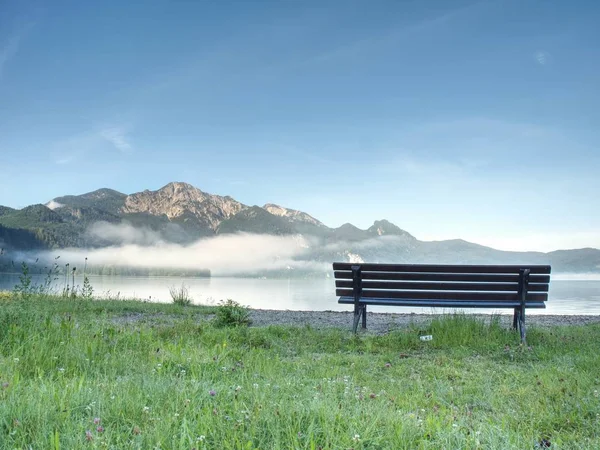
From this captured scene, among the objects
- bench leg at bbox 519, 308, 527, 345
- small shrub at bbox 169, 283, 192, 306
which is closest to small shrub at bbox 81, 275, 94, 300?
small shrub at bbox 169, 283, 192, 306

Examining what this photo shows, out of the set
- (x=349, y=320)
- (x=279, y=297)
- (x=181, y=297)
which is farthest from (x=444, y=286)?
(x=279, y=297)

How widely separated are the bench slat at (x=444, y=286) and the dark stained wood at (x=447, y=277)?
0.07 metres

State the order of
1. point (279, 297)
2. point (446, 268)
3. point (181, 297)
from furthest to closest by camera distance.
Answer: point (279, 297) < point (181, 297) < point (446, 268)

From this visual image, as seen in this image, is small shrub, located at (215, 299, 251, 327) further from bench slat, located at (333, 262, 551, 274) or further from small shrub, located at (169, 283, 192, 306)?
small shrub, located at (169, 283, 192, 306)

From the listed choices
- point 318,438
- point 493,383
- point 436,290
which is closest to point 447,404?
point 493,383

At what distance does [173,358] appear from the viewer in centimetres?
507

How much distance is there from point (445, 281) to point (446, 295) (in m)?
0.25

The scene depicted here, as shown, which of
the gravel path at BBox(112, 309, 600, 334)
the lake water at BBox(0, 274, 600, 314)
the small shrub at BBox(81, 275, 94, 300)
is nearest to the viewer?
the gravel path at BBox(112, 309, 600, 334)

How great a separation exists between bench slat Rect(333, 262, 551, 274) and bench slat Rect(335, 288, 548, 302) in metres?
0.39

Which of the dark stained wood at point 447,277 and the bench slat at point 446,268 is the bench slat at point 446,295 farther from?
the bench slat at point 446,268

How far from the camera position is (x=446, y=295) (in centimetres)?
Result: 875

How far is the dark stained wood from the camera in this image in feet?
27.9

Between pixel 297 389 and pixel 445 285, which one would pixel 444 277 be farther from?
pixel 297 389

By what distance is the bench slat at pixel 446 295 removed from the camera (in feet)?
27.9
